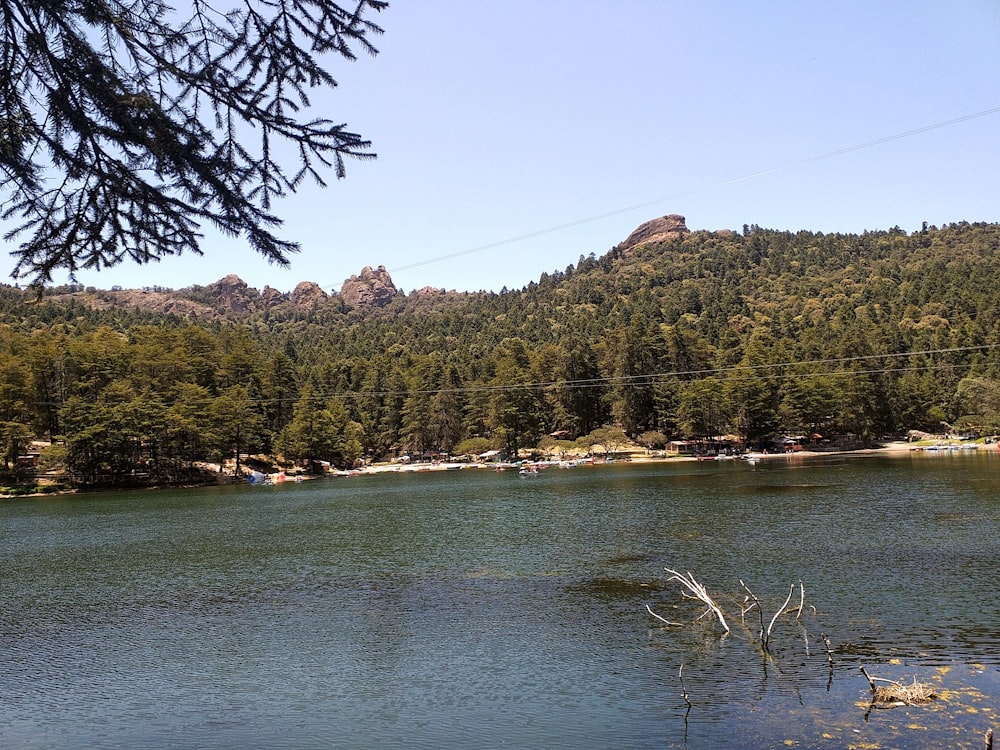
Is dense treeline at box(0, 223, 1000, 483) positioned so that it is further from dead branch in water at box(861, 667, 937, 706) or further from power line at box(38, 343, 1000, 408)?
dead branch in water at box(861, 667, 937, 706)

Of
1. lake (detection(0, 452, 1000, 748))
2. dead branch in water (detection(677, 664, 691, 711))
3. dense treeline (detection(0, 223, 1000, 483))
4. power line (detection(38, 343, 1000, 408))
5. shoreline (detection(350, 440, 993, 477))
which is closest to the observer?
lake (detection(0, 452, 1000, 748))

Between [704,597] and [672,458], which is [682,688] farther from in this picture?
[672,458]

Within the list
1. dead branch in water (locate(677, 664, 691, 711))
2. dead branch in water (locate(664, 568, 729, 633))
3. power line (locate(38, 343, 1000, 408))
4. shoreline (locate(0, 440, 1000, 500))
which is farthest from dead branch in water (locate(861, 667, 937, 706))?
power line (locate(38, 343, 1000, 408))

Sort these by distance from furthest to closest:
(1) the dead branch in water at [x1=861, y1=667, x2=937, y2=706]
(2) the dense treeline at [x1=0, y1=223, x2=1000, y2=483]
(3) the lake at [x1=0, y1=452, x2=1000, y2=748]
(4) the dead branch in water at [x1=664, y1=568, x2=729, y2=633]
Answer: (2) the dense treeline at [x1=0, y1=223, x2=1000, y2=483] → (4) the dead branch in water at [x1=664, y1=568, x2=729, y2=633] → (3) the lake at [x1=0, y1=452, x2=1000, y2=748] → (1) the dead branch in water at [x1=861, y1=667, x2=937, y2=706]

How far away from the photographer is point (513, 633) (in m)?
20.2

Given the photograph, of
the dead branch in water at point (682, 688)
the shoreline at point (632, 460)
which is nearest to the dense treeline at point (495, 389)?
the shoreline at point (632, 460)

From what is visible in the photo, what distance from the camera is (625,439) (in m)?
116


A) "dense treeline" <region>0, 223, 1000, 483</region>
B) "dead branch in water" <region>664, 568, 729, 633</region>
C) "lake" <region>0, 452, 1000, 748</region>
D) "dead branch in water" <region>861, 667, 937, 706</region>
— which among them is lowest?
"lake" <region>0, 452, 1000, 748</region>

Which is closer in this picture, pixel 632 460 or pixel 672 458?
pixel 672 458

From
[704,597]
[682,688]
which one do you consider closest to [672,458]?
[704,597]

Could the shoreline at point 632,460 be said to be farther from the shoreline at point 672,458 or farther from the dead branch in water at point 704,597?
the dead branch in water at point 704,597

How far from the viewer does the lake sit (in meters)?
14.1

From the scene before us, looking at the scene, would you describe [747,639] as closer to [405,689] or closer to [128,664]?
[405,689]

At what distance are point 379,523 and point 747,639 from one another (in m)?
32.3
